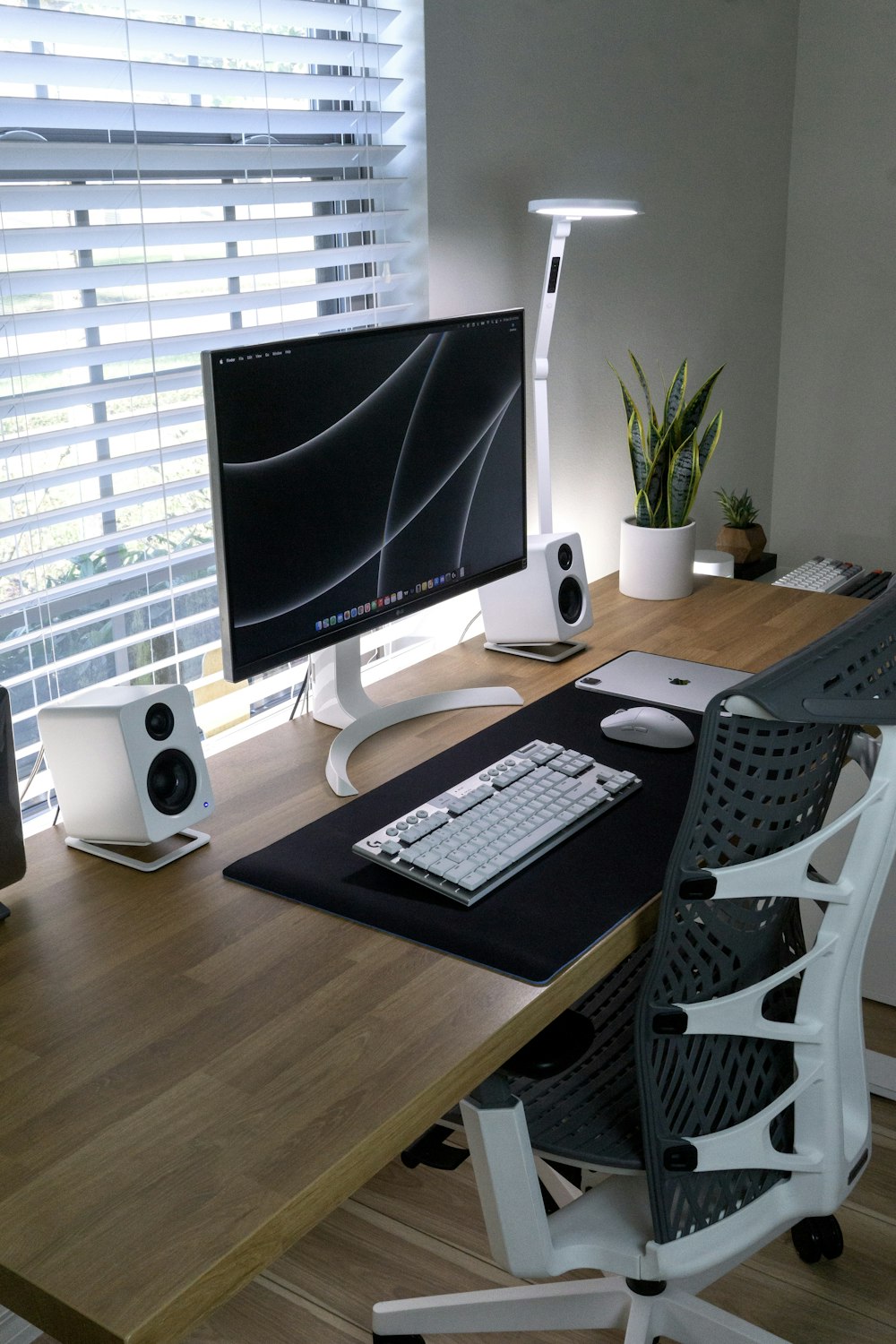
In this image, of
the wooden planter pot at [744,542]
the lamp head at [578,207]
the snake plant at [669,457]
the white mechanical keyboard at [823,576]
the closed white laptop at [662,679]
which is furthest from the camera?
the wooden planter pot at [744,542]

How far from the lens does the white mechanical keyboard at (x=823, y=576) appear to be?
2.62 m

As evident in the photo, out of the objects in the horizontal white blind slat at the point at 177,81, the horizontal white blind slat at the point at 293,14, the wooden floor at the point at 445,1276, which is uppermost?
the horizontal white blind slat at the point at 293,14

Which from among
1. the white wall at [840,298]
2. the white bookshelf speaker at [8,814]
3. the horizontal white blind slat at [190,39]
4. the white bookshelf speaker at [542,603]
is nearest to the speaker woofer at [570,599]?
the white bookshelf speaker at [542,603]

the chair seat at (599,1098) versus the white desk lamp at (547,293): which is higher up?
the white desk lamp at (547,293)

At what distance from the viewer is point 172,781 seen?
1.43m

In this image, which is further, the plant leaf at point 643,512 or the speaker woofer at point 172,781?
the plant leaf at point 643,512

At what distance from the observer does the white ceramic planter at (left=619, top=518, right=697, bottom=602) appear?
225cm

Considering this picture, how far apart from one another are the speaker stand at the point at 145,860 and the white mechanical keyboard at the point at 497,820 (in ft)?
0.65

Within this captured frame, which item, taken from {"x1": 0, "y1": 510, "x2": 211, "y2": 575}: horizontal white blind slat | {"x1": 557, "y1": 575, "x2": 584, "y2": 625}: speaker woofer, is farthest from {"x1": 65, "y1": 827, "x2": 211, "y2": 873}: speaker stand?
{"x1": 557, "y1": 575, "x2": 584, "y2": 625}: speaker woofer

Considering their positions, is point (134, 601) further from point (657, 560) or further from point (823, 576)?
point (823, 576)

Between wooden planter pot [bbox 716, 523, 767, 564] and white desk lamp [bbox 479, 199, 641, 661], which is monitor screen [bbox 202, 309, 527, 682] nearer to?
white desk lamp [bbox 479, 199, 641, 661]

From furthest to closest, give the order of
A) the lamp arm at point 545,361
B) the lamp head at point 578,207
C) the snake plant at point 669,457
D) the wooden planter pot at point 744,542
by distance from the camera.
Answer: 1. the wooden planter pot at point 744,542
2. the snake plant at point 669,457
3. the lamp arm at point 545,361
4. the lamp head at point 578,207

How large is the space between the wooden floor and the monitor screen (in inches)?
35.4

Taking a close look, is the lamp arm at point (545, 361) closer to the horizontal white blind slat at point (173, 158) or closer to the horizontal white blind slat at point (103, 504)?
the horizontal white blind slat at point (173, 158)
